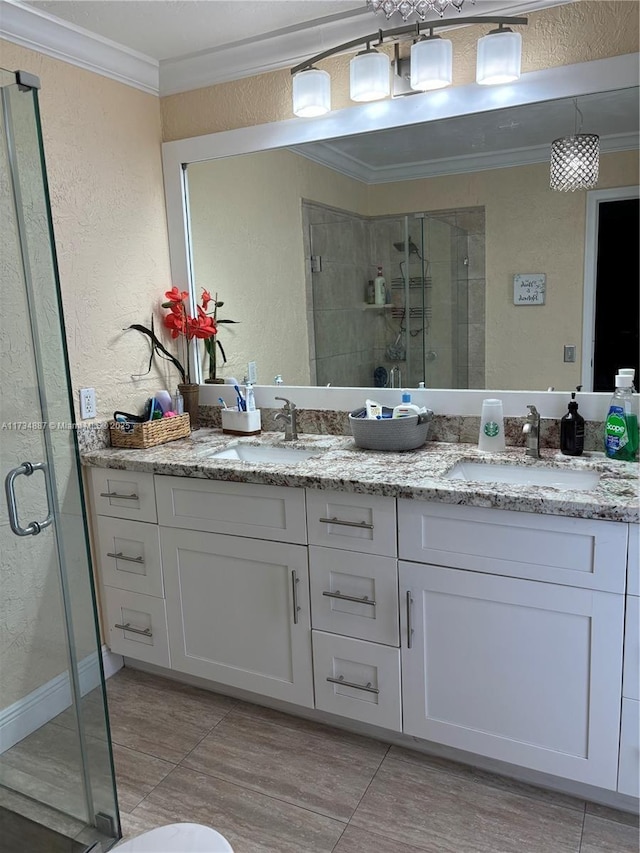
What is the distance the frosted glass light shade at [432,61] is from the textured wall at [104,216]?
116 cm

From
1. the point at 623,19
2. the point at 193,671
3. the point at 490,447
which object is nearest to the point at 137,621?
the point at 193,671

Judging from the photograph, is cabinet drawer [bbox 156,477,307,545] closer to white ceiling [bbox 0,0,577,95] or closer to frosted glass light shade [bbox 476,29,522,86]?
frosted glass light shade [bbox 476,29,522,86]

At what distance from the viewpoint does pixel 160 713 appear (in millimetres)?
2248

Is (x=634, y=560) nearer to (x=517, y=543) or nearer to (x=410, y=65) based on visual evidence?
(x=517, y=543)

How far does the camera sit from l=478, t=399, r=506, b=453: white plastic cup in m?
2.11

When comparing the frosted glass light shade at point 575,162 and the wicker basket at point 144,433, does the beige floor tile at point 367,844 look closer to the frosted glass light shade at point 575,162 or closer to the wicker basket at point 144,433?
the wicker basket at point 144,433

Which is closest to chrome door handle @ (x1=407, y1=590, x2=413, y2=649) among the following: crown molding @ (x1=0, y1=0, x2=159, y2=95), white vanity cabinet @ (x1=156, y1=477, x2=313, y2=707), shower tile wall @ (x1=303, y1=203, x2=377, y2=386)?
white vanity cabinet @ (x1=156, y1=477, x2=313, y2=707)

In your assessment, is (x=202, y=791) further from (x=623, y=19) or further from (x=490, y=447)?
(x=623, y=19)

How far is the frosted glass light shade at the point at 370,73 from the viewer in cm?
205

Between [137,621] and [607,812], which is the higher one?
[137,621]

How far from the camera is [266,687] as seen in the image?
213 centimetres

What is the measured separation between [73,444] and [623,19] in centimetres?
194

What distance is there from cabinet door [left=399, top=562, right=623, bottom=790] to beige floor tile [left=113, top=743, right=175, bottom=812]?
2.55 ft

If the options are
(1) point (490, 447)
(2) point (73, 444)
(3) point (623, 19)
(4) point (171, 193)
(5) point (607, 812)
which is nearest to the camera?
(2) point (73, 444)
